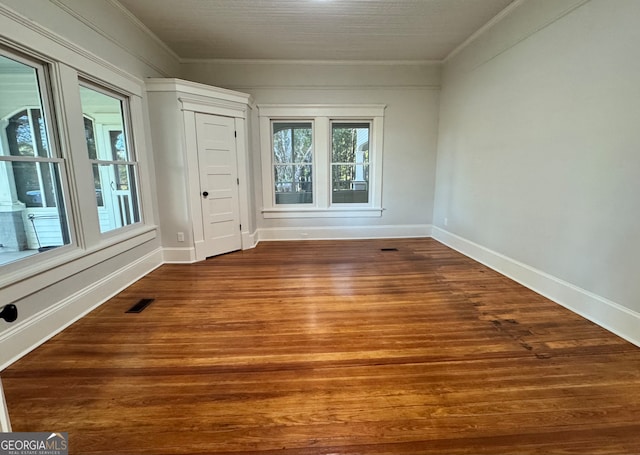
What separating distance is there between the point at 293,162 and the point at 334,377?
398cm

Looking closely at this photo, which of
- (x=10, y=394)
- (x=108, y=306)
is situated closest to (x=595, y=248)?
(x=10, y=394)

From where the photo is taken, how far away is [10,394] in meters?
1.59

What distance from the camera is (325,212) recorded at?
520cm

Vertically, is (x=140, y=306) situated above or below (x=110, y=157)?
below

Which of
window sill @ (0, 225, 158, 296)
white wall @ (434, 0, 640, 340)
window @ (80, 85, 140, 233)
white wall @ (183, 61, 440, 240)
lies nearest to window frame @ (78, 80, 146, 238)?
window @ (80, 85, 140, 233)

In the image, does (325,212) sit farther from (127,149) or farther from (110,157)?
(110,157)

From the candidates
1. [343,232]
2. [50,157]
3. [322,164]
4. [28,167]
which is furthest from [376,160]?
[28,167]

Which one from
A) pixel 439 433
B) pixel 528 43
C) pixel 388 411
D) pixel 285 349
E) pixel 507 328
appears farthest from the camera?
pixel 528 43

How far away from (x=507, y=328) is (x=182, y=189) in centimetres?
386

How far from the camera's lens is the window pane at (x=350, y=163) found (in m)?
5.11

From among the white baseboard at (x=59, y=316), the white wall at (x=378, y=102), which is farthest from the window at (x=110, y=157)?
the white wall at (x=378, y=102)

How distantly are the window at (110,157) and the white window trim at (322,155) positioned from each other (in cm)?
206

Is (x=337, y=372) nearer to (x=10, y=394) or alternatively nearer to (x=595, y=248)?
(x=10, y=394)

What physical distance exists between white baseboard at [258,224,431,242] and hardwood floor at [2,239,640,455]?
229 centimetres
